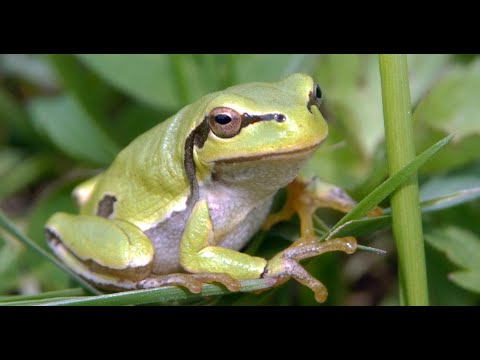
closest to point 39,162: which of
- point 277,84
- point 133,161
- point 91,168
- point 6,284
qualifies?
point 91,168

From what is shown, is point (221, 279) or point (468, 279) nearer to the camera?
point (221, 279)

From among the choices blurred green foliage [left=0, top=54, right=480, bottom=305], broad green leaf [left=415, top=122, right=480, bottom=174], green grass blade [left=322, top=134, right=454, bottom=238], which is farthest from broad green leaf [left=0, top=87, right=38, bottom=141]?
green grass blade [left=322, top=134, right=454, bottom=238]

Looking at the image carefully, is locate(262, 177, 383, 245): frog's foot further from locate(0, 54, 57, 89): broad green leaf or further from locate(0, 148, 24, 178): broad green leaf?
locate(0, 54, 57, 89): broad green leaf

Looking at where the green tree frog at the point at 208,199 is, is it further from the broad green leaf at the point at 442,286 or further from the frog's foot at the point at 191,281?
the broad green leaf at the point at 442,286

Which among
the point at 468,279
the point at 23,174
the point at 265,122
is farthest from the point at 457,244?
the point at 23,174

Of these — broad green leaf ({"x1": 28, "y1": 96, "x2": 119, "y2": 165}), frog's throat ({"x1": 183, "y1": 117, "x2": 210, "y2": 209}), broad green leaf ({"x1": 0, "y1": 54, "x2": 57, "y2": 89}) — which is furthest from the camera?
broad green leaf ({"x1": 0, "y1": 54, "x2": 57, "y2": 89})

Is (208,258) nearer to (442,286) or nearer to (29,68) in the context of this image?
(442,286)

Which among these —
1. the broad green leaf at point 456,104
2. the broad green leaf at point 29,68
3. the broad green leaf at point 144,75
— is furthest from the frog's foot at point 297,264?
the broad green leaf at point 29,68
